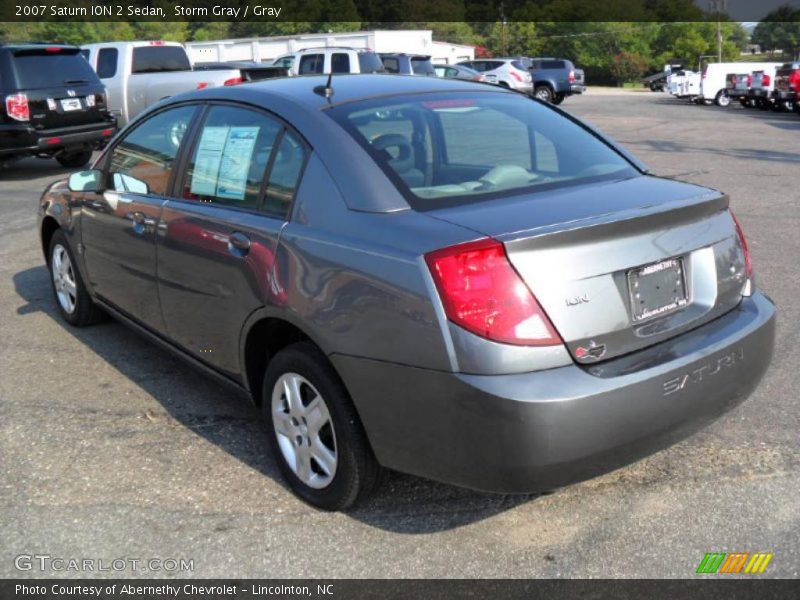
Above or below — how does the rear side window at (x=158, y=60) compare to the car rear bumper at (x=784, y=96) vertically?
above

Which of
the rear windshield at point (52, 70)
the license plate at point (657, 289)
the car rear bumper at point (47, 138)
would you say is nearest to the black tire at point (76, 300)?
the license plate at point (657, 289)

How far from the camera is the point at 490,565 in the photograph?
307 centimetres

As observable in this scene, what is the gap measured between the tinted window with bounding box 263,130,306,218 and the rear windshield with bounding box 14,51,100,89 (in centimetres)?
1026

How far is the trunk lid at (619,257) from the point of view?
2.84 meters

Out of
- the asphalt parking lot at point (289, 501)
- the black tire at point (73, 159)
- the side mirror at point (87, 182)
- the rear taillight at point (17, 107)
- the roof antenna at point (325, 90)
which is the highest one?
the roof antenna at point (325, 90)

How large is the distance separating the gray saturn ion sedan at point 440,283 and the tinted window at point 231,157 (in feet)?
0.03

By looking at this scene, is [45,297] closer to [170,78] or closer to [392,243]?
[392,243]

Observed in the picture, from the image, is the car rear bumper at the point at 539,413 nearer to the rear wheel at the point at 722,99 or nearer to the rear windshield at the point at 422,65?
the rear windshield at the point at 422,65

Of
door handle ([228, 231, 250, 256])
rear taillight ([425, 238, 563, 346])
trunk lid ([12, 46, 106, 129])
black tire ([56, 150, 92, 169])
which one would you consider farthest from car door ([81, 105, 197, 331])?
black tire ([56, 150, 92, 169])

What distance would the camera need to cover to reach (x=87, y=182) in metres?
5.05

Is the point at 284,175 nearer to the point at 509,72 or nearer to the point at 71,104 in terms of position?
the point at 71,104

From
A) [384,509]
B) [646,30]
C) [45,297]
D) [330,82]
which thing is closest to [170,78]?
[45,297]

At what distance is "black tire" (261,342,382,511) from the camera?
3164mm

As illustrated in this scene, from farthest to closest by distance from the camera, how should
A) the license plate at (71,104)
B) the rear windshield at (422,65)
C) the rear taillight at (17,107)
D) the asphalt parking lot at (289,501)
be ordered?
the rear windshield at (422,65), the license plate at (71,104), the rear taillight at (17,107), the asphalt parking lot at (289,501)
